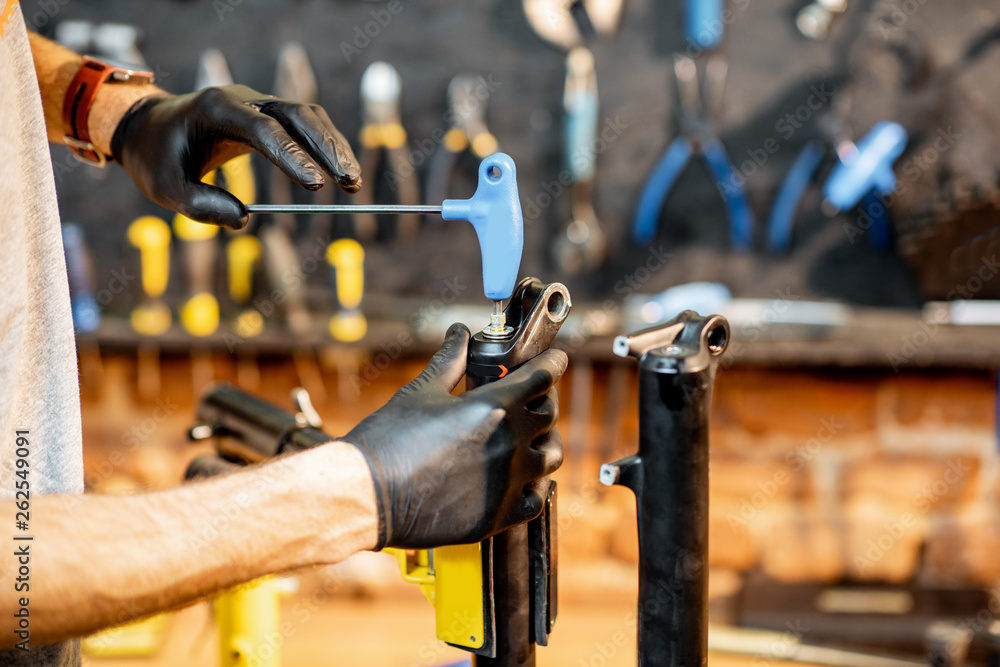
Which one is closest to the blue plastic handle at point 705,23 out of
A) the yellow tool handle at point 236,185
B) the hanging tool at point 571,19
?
the hanging tool at point 571,19

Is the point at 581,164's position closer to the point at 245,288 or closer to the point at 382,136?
the point at 382,136

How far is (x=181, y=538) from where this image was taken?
46cm

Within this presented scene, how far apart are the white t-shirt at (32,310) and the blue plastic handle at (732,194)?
119cm

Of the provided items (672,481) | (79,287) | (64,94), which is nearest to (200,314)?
(79,287)

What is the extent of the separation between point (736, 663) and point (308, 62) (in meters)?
1.36

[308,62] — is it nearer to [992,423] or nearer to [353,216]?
[353,216]

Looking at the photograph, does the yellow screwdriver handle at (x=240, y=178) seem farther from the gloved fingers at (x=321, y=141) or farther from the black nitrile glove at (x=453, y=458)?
the black nitrile glove at (x=453, y=458)

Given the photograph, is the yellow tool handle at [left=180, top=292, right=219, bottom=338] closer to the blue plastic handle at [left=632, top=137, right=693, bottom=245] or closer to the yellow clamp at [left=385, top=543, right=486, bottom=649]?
the blue plastic handle at [left=632, top=137, right=693, bottom=245]

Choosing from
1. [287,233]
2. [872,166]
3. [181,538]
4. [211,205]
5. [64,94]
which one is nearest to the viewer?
[181,538]

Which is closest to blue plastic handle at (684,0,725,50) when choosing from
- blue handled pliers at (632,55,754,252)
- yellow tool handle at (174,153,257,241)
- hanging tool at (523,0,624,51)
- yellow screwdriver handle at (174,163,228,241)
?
blue handled pliers at (632,55,754,252)

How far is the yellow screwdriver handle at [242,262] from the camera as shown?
1.52 meters

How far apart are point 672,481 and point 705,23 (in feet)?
3.91

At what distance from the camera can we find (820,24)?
148 cm

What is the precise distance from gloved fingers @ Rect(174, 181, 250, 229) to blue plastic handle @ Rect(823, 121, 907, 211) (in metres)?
1.18
